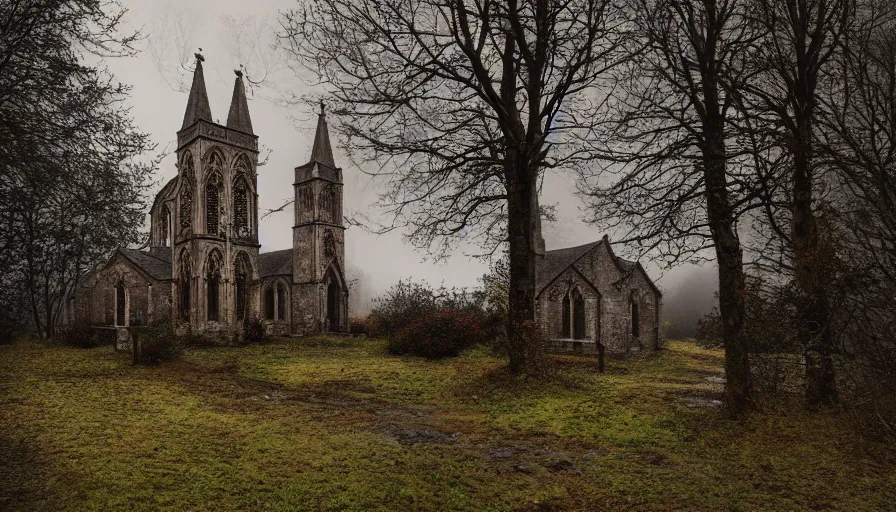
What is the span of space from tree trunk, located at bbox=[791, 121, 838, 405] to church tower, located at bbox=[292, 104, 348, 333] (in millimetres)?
28178

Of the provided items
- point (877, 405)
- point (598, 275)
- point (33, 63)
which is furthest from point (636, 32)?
point (598, 275)

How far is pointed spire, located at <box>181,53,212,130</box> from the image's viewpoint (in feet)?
85.0

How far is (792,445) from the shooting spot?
6180mm

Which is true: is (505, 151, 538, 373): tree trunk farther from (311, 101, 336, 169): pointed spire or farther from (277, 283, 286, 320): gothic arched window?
(277, 283, 286, 320): gothic arched window

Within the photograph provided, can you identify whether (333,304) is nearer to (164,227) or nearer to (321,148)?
(321,148)

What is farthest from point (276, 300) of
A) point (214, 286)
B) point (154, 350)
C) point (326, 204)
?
point (154, 350)

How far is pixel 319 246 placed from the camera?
3303cm

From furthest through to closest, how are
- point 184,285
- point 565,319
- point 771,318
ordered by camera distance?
point 184,285, point 565,319, point 771,318

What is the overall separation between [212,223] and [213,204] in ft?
3.53

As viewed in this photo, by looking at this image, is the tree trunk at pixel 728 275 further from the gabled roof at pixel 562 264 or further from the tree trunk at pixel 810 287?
the gabled roof at pixel 562 264

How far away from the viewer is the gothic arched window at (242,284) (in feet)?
86.9

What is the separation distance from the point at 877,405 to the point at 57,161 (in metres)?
13.4

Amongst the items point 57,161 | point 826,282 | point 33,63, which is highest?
point 33,63

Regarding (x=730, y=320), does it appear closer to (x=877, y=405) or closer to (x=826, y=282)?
(x=826, y=282)
